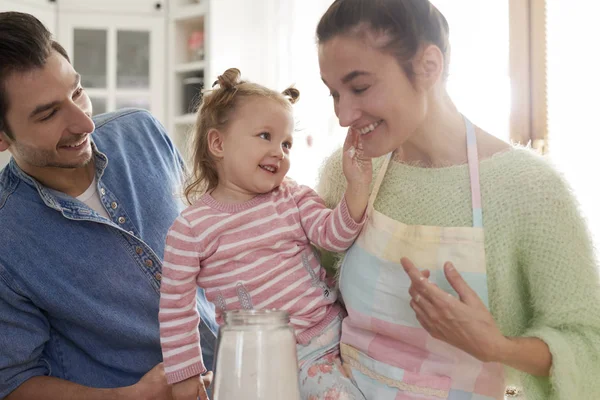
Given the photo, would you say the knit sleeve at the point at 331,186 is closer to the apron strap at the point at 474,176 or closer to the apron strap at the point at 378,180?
the apron strap at the point at 378,180

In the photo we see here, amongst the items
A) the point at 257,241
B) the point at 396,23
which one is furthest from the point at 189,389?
the point at 396,23

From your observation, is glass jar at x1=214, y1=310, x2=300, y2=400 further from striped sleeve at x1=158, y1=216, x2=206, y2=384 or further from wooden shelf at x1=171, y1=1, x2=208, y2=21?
wooden shelf at x1=171, y1=1, x2=208, y2=21

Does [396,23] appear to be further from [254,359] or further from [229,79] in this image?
[254,359]

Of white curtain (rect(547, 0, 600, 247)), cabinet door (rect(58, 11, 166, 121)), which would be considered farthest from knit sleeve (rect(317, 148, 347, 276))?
cabinet door (rect(58, 11, 166, 121))

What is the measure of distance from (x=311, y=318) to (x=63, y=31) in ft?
10.3

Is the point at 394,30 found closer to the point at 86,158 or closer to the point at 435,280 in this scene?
the point at 435,280

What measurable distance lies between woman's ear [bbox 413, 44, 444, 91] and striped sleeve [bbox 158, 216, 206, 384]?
0.48 meters

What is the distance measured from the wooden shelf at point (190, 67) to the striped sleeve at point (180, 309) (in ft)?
8.89

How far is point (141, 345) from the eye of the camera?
5.14 ft

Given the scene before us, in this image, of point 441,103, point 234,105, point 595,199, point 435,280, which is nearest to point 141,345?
Answer: point 234,105

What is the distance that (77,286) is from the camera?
5.03ft

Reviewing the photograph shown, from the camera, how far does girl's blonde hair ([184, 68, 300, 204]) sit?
1.29m

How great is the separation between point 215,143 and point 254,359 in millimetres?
596

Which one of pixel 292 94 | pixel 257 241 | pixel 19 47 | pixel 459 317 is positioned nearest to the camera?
pixel 459 317
